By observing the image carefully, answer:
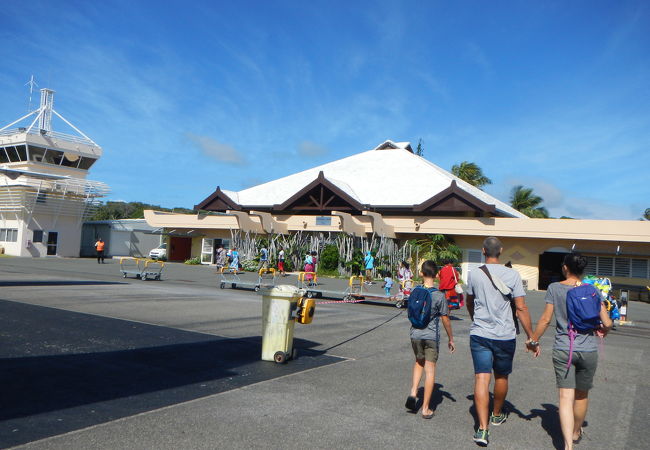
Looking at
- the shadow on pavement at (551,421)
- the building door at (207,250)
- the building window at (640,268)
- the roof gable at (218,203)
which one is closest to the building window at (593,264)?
the building window at (640,268)

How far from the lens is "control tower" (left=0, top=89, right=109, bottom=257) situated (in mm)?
41031

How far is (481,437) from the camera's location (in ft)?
15.6

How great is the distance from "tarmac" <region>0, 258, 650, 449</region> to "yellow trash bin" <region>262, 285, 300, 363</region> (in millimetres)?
271

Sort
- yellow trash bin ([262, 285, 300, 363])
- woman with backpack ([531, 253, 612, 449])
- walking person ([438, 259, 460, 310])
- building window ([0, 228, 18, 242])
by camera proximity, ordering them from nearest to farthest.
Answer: woman with backpack ([531, 253, 612, 449]), yellow trash bin ([262, 285, 300, 363]), walking person ([438, 259, 460, 310]), building window ([0, 228, 18, 242])

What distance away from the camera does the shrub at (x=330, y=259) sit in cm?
3142

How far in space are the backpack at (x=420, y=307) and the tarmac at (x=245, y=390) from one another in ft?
3.17

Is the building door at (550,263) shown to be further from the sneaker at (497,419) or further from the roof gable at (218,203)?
the sneaker at (497,419)

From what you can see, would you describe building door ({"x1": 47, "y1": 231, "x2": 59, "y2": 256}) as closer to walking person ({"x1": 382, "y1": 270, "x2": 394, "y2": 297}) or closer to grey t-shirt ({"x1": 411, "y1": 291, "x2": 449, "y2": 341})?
walking person ({"x1": 382, "y1": 270, "x2": 394, "y2": 297})

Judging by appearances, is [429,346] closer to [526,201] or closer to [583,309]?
[583,309]

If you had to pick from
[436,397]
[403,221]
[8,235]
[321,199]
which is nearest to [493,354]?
[436,397]

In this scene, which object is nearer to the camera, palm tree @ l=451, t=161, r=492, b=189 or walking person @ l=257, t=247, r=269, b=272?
walking person @ l=257, t=247, r=269, b=272

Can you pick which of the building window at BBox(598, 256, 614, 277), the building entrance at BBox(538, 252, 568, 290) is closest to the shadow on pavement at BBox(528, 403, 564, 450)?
the building window at BBox(598, 256, 614, 277)

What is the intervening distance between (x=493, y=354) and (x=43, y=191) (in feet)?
142

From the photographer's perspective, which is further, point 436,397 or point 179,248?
point 179,248
